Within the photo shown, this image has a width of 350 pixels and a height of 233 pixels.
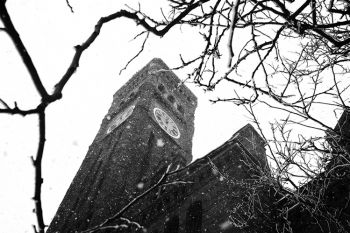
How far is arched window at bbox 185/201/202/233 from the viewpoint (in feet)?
32.6

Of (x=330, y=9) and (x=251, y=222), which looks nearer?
(x=330, y=9)

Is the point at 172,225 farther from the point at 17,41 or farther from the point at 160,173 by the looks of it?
the point at 17,41

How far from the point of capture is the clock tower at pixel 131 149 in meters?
17.8

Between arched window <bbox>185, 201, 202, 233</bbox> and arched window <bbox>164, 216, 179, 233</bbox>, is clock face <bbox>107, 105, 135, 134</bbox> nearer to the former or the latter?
arched window <bbox>164, 216, 179, 233</bbox>

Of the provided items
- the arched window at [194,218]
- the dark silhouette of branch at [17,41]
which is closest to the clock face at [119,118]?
the arched window at [194,218]

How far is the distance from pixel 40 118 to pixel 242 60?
9.34ft

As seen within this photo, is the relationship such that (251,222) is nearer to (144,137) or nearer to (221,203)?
(221,203)

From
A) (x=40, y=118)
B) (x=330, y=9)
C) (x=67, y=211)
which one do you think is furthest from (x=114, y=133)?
(x=40, y=118)

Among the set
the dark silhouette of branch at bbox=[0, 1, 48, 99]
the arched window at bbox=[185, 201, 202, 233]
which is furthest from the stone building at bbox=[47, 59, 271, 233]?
the dark silhouette of branch at bbox=[0, 1, 48, 99]

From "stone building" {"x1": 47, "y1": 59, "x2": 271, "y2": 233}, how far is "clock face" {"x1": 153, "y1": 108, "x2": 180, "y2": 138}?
9 centimetres

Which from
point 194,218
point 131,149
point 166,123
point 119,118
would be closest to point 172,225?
point 194,218

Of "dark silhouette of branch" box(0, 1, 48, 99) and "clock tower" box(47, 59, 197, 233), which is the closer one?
"dark silhouette of branch" box(0, 1, 48, 99)

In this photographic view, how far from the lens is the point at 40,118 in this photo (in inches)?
32.5

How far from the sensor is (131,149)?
1989 cm
